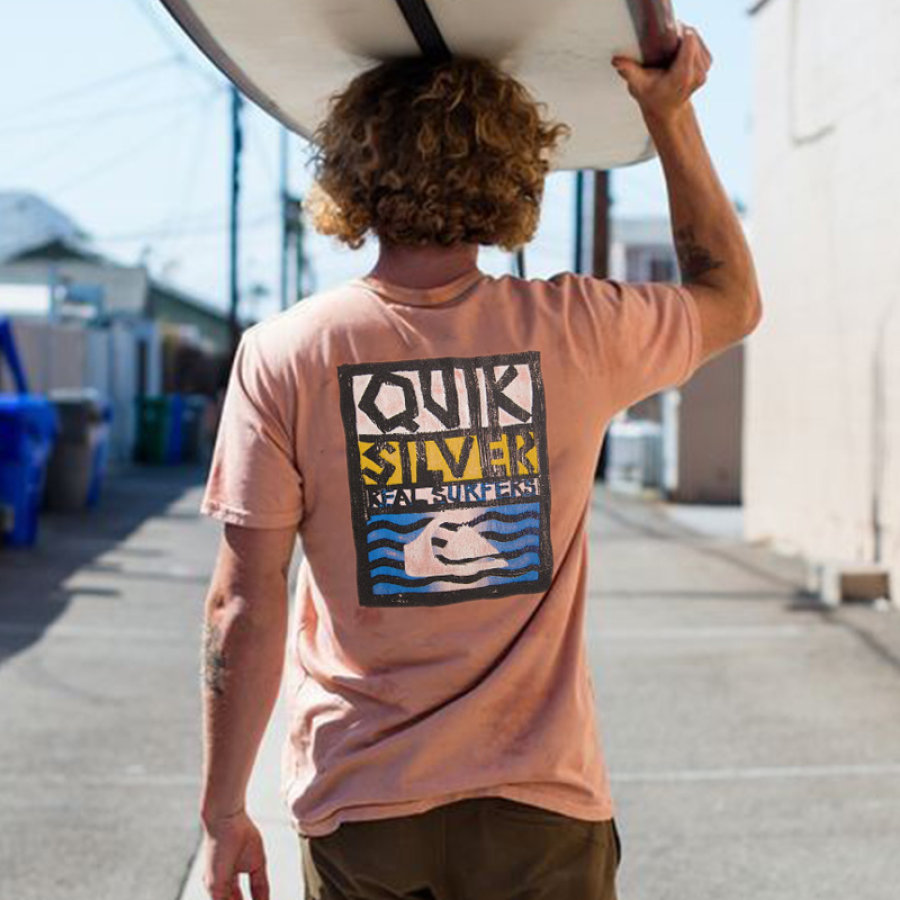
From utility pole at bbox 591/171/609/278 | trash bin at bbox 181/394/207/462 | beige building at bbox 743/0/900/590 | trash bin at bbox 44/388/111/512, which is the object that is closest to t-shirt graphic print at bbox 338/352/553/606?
beige building at bbox 743/0/900/590

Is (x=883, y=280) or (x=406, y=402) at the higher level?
(x=883, y=280)

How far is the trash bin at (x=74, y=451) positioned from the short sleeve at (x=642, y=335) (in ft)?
53.4

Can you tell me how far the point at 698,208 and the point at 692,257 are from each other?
8 cm

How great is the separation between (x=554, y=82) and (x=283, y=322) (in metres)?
0.69

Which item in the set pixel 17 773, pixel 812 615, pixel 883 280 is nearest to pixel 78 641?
pixel 17 773

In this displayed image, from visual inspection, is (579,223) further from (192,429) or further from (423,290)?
(423,290)

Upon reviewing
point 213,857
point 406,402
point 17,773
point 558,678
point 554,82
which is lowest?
point 17,773

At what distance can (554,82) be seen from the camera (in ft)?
9.16

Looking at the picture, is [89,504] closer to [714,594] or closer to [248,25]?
[714,594]

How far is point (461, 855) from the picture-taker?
7.71 feet

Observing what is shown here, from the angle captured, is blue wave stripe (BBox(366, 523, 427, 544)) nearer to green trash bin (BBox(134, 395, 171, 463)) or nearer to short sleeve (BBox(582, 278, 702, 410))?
short sleeve (BBox(582, 278, 702, 410))

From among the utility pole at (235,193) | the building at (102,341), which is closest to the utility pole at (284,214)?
the building at (102,341)

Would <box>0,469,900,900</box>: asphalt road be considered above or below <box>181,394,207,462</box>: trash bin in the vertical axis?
below

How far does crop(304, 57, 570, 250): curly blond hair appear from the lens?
2414 mm
